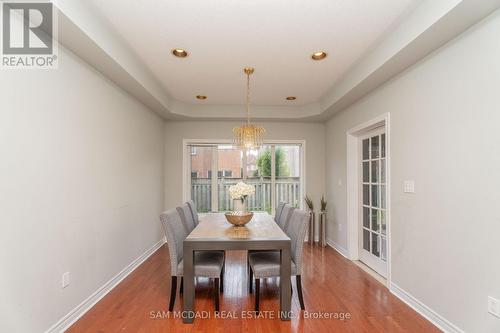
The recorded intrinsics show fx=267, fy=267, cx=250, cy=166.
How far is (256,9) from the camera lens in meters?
2.10

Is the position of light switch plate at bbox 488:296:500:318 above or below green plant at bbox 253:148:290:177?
below

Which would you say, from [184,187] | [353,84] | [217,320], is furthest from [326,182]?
[217,320]

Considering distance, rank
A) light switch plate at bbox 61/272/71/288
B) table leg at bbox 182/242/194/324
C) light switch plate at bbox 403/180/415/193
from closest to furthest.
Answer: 1. light switch plate at bbox 61/272/71/288
2. table leg at bbox 182/242/194/324
3. light switch plate at bbox 403/180/415/193

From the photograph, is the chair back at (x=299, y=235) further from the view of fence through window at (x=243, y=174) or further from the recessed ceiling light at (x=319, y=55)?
the view of fence through window at (x=243, y=174)

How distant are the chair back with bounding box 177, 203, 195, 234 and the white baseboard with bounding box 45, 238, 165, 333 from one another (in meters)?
0.98

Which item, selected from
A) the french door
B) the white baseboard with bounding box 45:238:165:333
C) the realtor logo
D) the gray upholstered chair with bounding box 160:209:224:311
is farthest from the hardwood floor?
the realtor logo

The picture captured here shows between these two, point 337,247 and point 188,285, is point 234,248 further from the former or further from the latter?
point 337,247

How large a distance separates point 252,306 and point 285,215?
41.4 inches

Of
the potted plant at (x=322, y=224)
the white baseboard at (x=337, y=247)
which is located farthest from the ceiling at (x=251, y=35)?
the white baseboard at (x=337, y=247)

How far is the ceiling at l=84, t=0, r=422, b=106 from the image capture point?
207 centimetres

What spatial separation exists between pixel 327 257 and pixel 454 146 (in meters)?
2.61

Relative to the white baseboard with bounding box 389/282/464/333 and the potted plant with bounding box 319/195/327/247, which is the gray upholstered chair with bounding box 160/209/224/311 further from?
the potted plant with bounding box 319/195/327/247

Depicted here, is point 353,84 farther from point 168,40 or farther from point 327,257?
point 327,257

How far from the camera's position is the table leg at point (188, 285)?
2.31 m
